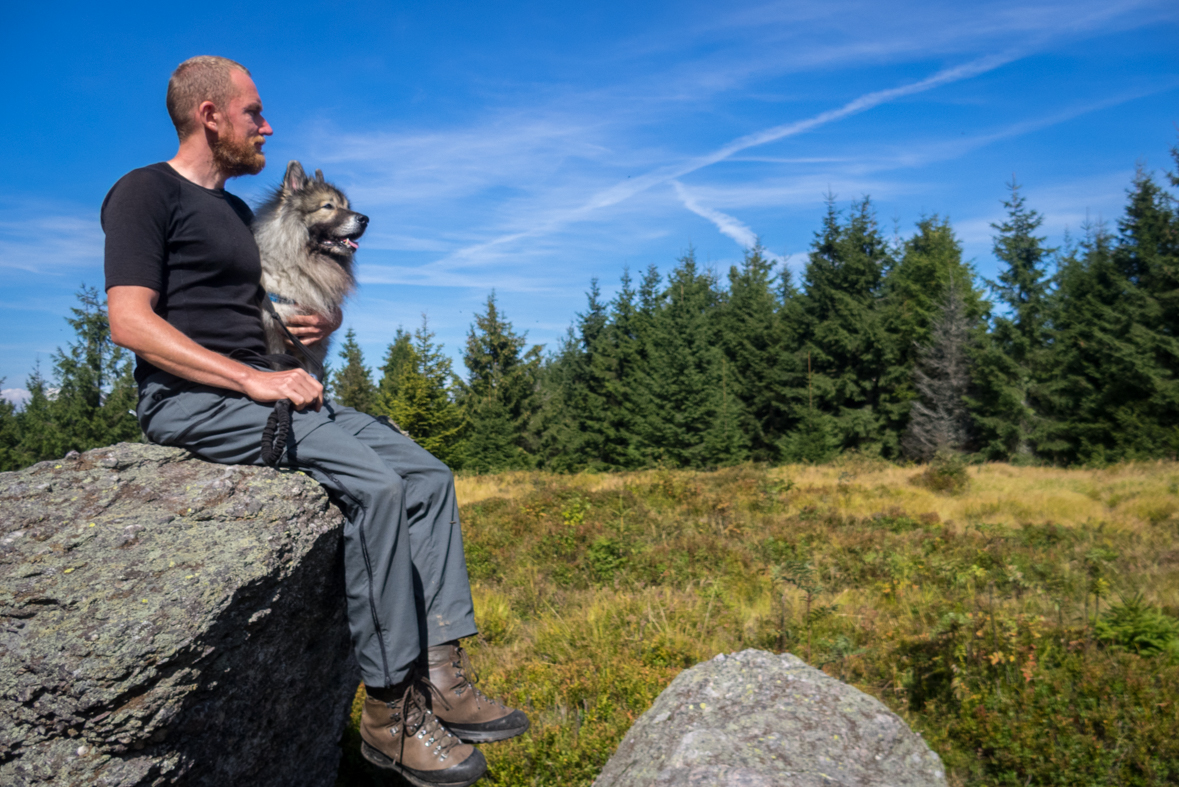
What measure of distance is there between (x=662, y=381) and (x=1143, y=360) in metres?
20.8

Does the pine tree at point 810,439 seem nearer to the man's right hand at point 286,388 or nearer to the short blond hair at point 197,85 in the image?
the man's right hand at point 286,388

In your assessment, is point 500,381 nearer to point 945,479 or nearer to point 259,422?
point 945,479

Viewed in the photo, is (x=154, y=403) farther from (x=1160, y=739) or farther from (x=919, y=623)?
(x=919, y=623)

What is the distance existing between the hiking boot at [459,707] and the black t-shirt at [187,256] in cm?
154

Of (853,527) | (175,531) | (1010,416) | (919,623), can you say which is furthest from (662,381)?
(175,531)

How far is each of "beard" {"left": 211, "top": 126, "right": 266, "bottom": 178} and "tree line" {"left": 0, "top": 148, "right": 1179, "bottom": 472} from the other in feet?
97.6

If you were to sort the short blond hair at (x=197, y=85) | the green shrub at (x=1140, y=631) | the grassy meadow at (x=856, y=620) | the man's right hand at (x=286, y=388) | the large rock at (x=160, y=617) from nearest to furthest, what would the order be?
the large rock at (x=160, y=617)
the man's right hand at (x=286, y=388)
the short blond hair at (x=197, y=85)
the grassy meadow at (x=856, y=620)
the green shrub at (x=1140, y=631)

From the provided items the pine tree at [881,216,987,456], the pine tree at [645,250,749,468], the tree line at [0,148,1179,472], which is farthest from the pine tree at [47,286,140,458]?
the pine tree at [881,216,987,456]

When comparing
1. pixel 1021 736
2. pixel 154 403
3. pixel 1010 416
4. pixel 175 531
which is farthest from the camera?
pixel 1010 416

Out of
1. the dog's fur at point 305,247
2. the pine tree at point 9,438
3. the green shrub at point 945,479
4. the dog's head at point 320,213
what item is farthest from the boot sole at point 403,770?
the pine tree at point 9,438

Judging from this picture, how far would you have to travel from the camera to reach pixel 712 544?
28.2 feet

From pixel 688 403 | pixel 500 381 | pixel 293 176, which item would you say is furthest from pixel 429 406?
pixel 293 176

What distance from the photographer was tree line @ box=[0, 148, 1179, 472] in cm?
3038

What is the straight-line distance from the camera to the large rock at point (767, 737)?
9.07 feet
